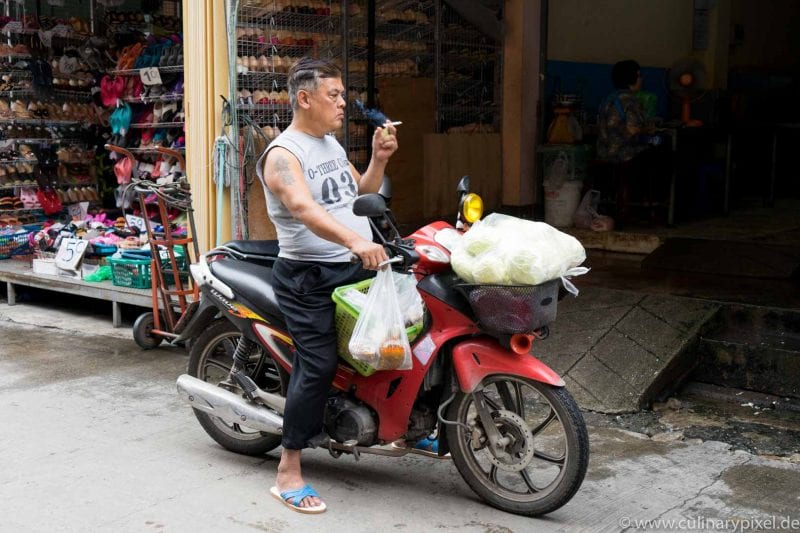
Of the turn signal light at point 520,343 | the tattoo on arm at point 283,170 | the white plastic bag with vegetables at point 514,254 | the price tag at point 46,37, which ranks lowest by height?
the turn signal light at point 520,343

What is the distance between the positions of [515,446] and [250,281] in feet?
4.85

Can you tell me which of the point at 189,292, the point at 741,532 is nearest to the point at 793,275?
the point at 741,532

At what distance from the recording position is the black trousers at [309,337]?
4266mm

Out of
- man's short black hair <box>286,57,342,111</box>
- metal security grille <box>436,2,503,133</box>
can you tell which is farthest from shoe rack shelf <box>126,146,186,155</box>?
man's short black hair <box>286,57,342,111</box>

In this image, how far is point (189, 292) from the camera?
691 cm

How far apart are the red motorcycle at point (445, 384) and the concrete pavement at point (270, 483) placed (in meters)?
0.23

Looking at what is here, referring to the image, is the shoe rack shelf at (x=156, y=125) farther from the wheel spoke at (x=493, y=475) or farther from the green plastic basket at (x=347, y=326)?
the wheel spoke at (x=493, y=475)

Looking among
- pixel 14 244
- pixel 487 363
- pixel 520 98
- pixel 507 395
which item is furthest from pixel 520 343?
pixel 14 244

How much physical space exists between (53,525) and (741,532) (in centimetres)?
291

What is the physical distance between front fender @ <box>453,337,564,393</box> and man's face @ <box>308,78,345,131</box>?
117 centimetres

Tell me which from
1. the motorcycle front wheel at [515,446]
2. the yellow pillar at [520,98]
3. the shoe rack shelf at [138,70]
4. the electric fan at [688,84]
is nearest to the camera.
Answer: the motorcycle front wheel at [515,446]

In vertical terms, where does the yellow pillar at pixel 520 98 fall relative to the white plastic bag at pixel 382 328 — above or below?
above

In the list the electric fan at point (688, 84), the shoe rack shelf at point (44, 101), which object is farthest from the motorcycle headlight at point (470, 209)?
the electric fan at point (688, 84)

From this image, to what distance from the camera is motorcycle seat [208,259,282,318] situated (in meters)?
4.54
